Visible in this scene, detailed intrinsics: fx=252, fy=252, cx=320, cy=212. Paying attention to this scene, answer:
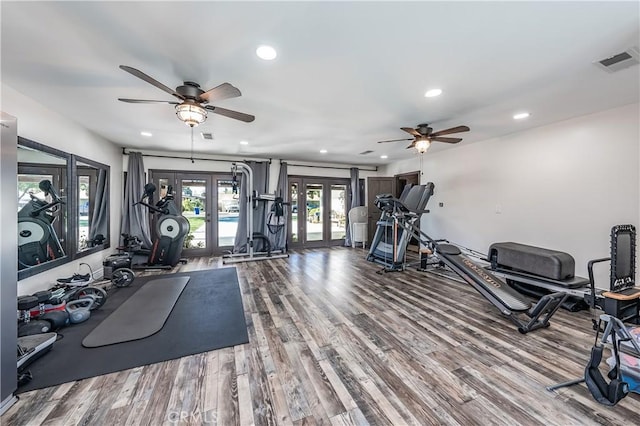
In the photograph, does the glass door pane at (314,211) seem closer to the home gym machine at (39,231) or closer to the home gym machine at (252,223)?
the home gym machine at (252,223)

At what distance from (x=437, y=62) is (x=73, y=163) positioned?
523 cm

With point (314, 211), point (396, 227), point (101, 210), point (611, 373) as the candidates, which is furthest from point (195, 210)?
point (611, 373)

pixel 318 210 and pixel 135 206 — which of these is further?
pixel 318 210

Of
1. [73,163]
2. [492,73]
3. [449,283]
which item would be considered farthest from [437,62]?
[73,163]

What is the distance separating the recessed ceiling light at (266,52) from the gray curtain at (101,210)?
456 centimetres

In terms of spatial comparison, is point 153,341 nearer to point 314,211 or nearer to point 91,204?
point 91,204

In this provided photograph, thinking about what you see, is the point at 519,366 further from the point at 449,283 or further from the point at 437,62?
the point at 437,62

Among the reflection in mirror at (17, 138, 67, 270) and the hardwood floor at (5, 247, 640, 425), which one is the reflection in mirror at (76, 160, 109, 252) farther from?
the hardwood floor at (5, 247, 640, 425)

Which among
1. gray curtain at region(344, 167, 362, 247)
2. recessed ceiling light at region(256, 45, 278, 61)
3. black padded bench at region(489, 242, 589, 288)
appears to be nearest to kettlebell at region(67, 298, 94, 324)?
recessed ceiling light at region(256, 45, 278, 61)

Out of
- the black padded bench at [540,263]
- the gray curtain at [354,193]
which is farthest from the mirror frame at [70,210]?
the black padded bench at [540,263]

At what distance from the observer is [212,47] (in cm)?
206

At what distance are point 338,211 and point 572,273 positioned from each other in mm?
5559

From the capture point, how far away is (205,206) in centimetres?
651

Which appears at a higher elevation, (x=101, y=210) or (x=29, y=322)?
(x=101, y=210)
